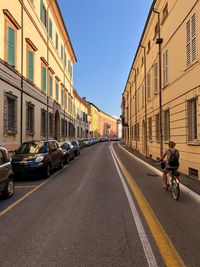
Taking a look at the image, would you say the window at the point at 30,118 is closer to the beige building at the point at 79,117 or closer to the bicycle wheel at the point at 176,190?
the bicycle wheel at the point at 176,190

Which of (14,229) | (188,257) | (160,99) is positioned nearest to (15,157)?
(14,229)

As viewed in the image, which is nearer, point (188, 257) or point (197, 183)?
point (188, 257)

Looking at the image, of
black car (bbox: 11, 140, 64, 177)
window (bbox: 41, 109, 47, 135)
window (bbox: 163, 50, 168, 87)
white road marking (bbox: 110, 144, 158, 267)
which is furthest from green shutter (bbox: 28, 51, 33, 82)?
white road marking (bbox: 110, 144, 158, 267)

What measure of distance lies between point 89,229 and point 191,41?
10283mm

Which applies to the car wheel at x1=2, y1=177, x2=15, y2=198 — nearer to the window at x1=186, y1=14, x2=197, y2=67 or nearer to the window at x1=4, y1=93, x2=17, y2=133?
the window at x1=4, y1=93, x2=17, y2=133

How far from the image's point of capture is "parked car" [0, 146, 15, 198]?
9.45 m

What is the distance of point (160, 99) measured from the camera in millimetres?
20438

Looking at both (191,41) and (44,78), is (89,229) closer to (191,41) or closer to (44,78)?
(191,41)

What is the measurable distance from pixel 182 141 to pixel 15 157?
25.4 ft

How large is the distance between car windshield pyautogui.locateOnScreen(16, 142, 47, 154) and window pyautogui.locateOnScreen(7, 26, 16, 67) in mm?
5515

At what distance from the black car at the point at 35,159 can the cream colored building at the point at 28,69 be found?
2.38 m

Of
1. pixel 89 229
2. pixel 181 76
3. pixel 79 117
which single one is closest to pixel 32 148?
pixel 181 76

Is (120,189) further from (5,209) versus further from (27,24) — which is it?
(27,24)

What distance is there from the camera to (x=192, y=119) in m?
14.1
